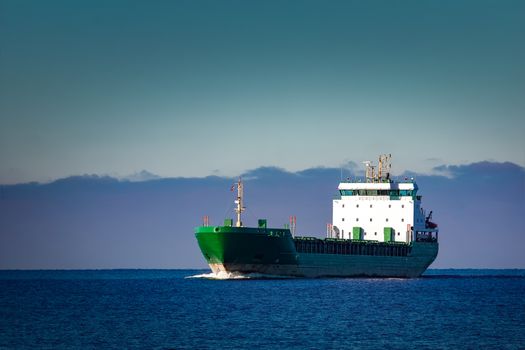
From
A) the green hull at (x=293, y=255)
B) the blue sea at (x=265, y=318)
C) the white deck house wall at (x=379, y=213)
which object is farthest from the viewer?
the white deck house wall at (x=379, y=213)

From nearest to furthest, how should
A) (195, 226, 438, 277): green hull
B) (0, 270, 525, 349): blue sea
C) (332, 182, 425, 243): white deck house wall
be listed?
(0, 270, 525, 349): blue sea < (195, 226, 438, 277): green hull < (332, 182, 425, 243): white deck house wall

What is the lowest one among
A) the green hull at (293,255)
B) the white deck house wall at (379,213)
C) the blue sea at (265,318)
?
the blue sea at (265,318)

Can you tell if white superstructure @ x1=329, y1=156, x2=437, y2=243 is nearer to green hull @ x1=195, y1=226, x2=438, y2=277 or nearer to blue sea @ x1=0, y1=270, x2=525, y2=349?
green hull @ x1=195, y1=226, x2=438, y2=277

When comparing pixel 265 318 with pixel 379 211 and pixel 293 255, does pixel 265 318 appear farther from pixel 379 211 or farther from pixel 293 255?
pixel 379 211

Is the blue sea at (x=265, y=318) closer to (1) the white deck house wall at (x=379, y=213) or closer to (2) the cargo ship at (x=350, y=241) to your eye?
(2) the cargo ship at (x=350, y=241)

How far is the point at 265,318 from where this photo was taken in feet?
180

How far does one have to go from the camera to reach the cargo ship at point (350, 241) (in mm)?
81500

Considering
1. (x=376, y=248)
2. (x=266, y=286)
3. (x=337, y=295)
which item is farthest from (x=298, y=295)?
(x=376, y=248)

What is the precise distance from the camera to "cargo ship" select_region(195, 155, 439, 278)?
81.5 m

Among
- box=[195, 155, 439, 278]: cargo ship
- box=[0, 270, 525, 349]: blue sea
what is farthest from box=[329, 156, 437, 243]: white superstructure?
box=[0, 270, 525, 349]: blue sea

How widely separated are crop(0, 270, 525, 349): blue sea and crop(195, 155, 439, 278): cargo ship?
3.21m

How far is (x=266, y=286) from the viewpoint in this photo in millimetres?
78688

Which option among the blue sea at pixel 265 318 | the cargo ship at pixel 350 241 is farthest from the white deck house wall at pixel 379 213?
the blue sea at pixel 265 318

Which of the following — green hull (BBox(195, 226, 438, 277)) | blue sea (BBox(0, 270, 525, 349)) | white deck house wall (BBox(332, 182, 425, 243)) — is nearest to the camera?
blue sea (BBox(0, 270, 525, 349))
